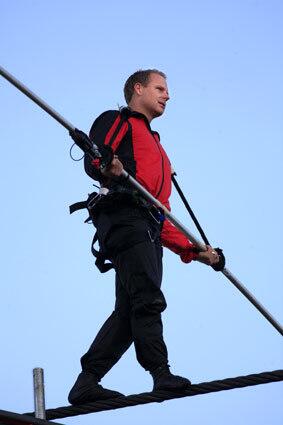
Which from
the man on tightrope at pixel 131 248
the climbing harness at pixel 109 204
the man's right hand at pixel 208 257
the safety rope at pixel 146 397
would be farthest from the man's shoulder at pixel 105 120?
the safety rope at pixel 146 397

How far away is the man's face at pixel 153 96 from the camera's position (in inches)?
401

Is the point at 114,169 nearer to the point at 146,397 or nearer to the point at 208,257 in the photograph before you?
the point at 208,257

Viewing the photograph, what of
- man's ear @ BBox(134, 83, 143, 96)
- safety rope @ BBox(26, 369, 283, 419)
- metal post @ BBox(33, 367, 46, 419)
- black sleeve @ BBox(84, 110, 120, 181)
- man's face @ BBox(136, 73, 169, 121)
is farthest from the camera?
man's ear @ BBox(134, 83, 143, 96)

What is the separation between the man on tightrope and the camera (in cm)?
925

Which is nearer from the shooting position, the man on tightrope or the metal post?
the metal post

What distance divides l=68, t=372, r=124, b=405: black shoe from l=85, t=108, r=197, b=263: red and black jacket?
1.21m

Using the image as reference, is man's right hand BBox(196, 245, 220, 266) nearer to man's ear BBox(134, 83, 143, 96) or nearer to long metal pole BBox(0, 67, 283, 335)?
long metal pole BBox(0, 67, 283, 335)

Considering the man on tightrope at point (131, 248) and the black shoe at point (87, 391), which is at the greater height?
the man on tightrope at point (131, 248)

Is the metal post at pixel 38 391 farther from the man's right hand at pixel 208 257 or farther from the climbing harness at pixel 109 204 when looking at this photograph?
the man's right hand at pixel 208 257

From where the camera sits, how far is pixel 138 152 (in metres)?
9.67

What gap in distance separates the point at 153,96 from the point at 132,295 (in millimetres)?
1714

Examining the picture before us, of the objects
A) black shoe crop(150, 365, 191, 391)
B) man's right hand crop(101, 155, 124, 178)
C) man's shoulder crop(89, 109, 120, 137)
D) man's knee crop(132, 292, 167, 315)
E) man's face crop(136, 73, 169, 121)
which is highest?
man's face crop(136, 73, 169, 121)

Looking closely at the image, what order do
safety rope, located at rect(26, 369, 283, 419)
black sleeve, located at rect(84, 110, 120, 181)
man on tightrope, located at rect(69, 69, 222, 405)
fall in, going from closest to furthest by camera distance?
safety rope, located at rect(26, 369, 283, 419), man on tightrope, located at rect(69, 69, 222, 405), black sleeve, located at rect(84, 110, 120, 181)

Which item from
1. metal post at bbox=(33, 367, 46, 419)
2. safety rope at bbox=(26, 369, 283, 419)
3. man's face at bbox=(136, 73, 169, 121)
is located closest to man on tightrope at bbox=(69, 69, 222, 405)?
man's face at bbox=(136, 73, 169, 121)
